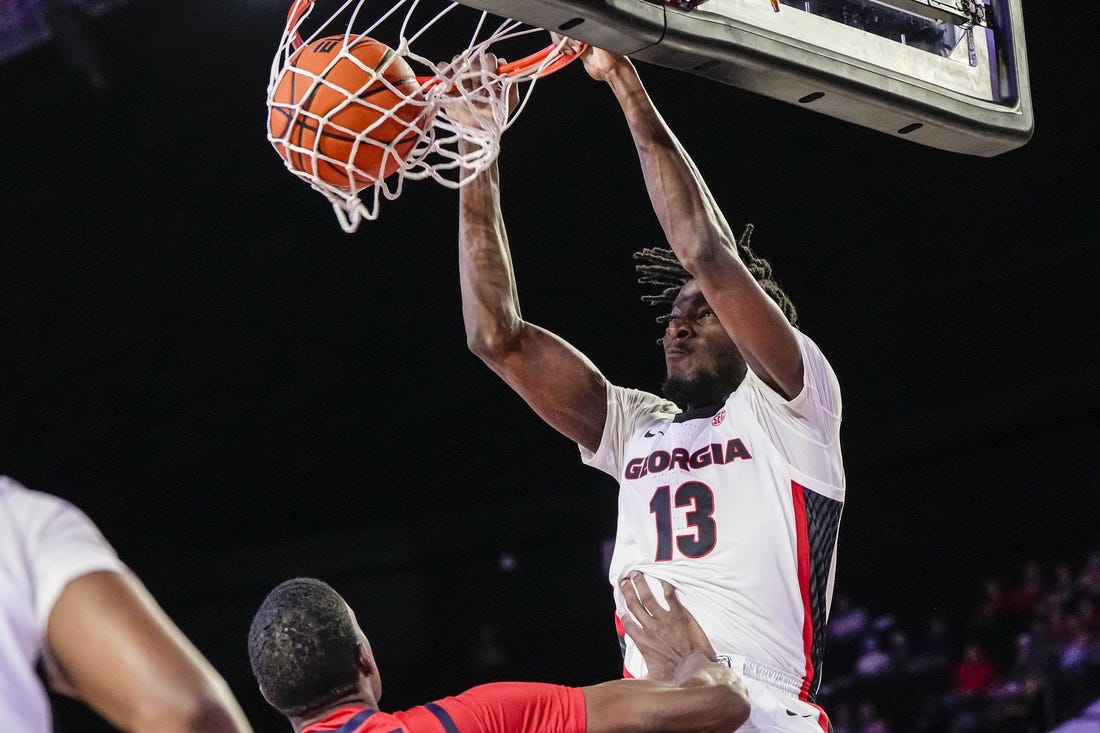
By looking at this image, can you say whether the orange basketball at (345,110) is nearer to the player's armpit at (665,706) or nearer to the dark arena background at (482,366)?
the player's armpit at (665,706)

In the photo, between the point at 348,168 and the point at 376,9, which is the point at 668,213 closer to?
the point at 348,168

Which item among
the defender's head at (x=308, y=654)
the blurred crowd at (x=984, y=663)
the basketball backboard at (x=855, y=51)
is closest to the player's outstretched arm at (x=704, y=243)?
the basketball backboard at (x=855, y=51)

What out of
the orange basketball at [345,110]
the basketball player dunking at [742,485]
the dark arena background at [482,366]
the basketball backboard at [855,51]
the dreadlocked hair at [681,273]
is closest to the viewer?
the basketball backboard at [855,51]

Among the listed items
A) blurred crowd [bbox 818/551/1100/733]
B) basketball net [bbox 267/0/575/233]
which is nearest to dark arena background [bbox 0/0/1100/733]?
blurred crowd [bbox 818/551/1100/733]

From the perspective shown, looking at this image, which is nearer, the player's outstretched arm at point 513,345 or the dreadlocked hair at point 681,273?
the player's outstretched arm at point 513,345

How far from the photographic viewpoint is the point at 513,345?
3.41 meters

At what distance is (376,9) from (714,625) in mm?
4058

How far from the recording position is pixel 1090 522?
7.42 m

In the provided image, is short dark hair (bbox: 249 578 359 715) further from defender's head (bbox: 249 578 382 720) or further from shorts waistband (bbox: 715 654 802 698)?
shorts waistband (bbox: 715 654 802 698)

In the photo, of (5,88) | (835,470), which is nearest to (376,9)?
(5,88)

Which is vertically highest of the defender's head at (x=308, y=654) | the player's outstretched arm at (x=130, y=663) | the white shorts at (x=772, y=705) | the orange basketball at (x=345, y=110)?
the orange basketball at (x=345, y=110)

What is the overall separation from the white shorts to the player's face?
0.72 metres

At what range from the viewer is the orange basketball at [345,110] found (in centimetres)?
258

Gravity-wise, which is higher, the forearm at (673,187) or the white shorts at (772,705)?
the forearm at (673,187)
